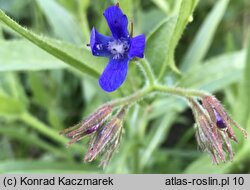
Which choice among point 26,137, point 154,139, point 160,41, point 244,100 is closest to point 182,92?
point 160,41

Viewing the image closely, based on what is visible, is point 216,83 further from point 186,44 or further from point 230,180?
point 186,44

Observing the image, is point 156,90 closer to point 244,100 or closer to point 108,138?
point 108,138

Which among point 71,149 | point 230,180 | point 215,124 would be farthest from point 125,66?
point 71,149

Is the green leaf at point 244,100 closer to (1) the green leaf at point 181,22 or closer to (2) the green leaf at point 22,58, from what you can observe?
(1) the green leaf at point 181,22

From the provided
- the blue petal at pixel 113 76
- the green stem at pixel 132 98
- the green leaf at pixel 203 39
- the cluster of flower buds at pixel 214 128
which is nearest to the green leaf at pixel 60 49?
the green stem at pixel 132 98

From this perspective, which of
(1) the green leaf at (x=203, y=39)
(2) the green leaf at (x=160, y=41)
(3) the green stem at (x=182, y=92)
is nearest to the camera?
(3) the green stem at (x=182, y=92)

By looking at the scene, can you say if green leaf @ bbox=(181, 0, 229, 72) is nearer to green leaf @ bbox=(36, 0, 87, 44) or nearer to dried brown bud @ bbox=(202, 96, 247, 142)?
green leaf @ bbox=(36, 0, 87, 44)
